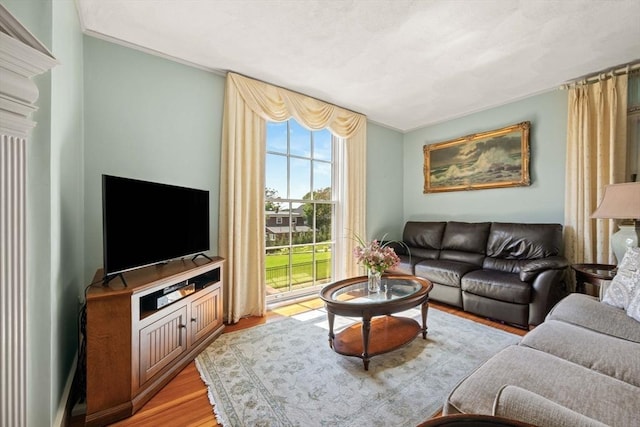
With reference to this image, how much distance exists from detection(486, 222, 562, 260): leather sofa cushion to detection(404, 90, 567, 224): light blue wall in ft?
1.10

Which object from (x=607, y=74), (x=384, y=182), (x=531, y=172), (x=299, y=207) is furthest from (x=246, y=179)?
(x=607, y=74)

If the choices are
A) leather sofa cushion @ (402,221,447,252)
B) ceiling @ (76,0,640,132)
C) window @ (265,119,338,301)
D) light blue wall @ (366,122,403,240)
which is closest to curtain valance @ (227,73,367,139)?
ceiling @ (76,0,640,132)

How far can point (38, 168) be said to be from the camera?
122 centimetres

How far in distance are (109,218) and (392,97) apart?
10.9 feet

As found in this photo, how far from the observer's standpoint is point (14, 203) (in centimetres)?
96

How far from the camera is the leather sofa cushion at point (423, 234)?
409 cm

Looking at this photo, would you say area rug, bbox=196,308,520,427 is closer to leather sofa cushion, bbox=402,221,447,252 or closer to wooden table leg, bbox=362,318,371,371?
wooden table leg, bbox=362,318,371,371

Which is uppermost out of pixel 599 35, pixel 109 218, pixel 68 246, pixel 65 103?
pixel 599 35

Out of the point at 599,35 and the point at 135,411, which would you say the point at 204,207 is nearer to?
the point at 135,411

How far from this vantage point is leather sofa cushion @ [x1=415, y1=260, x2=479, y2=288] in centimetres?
316

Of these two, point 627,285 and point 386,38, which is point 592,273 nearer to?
point 627,285

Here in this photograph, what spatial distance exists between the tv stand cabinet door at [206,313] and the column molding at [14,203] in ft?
3.89

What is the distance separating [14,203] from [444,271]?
3.59 metres

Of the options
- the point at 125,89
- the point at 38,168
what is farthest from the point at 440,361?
the point at 125,89
